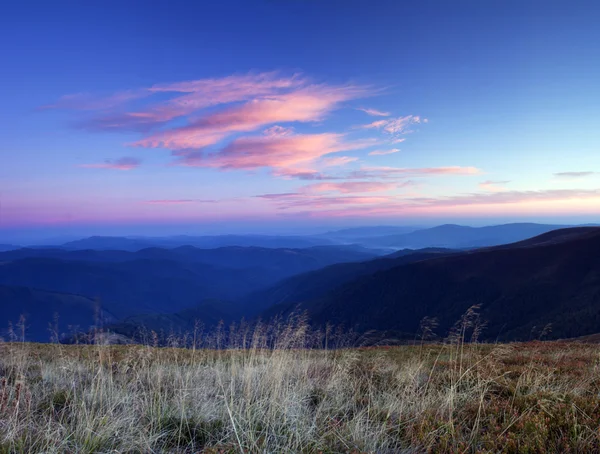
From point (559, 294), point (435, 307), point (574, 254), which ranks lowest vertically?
point (435, 307)

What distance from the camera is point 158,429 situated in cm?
413

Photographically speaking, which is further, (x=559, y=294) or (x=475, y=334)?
(x=559, y=294)

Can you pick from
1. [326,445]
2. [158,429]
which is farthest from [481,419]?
[158,429]

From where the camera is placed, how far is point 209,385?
6023mm

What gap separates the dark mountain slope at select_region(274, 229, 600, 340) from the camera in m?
102

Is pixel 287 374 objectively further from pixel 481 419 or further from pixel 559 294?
pixel 559 294

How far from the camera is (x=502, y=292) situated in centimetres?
13588

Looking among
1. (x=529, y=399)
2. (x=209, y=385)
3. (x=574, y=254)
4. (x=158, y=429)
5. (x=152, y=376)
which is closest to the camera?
(x=158, y=429)

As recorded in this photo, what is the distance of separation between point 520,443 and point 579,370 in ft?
20.0

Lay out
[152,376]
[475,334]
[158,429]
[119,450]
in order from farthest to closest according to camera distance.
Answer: [475,334], [152,376], [158,429], [119,450]

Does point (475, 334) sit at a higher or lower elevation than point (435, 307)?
higher

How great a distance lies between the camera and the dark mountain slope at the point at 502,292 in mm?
Result: 102125

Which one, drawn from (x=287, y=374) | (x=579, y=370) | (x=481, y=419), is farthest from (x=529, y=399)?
(x=579, y=370)

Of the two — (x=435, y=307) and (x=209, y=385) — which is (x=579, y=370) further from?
(x=435, y=307)
